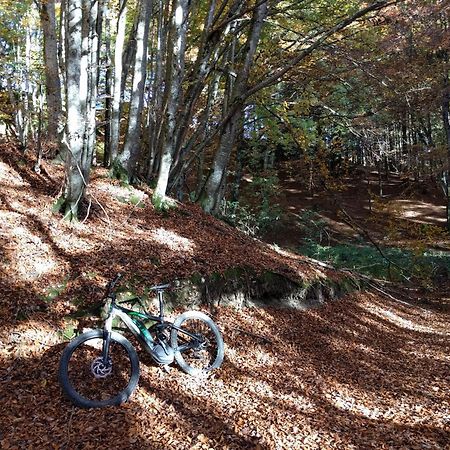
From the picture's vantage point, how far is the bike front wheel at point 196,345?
16.4ft

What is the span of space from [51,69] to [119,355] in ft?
26.4

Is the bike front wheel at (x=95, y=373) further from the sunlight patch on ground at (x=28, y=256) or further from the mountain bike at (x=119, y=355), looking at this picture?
the sunlight patch on ground at (x=28, y=256)

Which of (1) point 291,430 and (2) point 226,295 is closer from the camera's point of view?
(1) point 291,430

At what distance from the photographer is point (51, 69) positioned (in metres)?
9.91

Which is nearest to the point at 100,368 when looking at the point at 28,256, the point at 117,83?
the point at 28,256

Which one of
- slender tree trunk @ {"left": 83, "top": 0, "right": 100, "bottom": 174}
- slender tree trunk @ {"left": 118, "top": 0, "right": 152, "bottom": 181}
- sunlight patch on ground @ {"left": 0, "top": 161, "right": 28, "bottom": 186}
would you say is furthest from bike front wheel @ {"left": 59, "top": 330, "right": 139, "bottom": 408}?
slender tree trunk @ {"left": 118, "top": 0, "right": 152, "bottom": 181}

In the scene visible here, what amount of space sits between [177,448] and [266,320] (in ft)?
12.4

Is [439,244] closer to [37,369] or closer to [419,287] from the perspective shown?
[419,287]

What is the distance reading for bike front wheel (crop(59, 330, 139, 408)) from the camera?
12.8 ft

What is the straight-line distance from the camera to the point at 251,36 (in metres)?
10.4

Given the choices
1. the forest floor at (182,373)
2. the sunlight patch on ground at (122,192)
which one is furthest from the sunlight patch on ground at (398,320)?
the sunlight patch on ground at (122,192)

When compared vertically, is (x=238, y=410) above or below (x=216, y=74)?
below

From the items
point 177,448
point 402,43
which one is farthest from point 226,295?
point 402,43

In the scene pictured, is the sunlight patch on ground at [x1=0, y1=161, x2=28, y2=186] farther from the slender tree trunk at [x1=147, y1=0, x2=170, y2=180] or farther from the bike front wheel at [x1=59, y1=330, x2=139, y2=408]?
the bike front wheel at [x1=59, y1=330, x2=139, y2=408]
